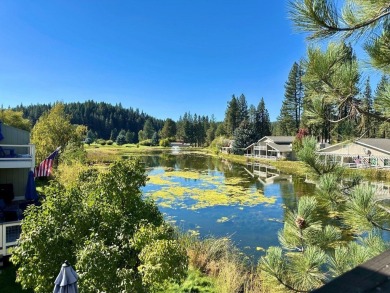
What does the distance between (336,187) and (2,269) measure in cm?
777

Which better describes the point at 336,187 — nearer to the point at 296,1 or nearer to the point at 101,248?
the point at 296,1

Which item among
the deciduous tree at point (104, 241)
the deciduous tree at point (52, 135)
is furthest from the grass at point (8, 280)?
the deciduous tree at point (52, 135)

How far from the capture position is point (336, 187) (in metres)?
3.46

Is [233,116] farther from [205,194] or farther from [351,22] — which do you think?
[351,22]

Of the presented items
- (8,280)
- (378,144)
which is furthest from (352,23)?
(378,144)

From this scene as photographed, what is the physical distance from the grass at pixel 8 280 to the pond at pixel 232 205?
6.54 meters

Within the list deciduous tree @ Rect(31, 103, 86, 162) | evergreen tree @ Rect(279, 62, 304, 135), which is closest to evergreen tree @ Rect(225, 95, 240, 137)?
evergreen tree @ Rect(279, 62, 304, 135)

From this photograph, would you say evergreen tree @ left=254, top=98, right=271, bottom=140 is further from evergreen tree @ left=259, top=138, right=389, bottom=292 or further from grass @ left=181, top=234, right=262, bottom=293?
evergreen tree @ left=259, top=138, right=389, bottom=292

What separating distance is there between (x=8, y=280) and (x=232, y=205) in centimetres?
1210

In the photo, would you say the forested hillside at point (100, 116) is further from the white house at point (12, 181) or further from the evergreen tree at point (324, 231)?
the evergreen tree at point (324, 231)

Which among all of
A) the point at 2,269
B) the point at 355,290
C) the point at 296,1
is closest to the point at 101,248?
the point at 355,290

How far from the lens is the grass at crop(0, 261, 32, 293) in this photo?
5711mm

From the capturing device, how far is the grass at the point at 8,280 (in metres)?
5.71

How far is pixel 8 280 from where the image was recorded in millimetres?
6086
